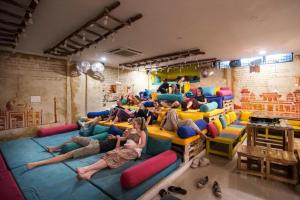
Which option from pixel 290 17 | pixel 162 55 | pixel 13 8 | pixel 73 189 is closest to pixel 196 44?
pixel 162 55

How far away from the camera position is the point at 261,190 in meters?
2.59

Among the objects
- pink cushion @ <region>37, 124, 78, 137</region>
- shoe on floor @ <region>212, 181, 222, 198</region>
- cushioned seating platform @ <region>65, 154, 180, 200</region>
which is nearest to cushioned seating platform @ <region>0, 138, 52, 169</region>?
pink cushion @ <region>37, 124, 78, 137</region>

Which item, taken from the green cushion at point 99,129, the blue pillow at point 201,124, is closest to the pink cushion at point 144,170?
the blue pillow at point 201,124

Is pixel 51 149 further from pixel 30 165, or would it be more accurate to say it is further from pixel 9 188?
pixel 9 188

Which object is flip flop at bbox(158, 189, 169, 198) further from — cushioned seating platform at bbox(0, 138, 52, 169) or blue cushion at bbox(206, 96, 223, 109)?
blue cushion at bbox(206, 96, 223, 109)

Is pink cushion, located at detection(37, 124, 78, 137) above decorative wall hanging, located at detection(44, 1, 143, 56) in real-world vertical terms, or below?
below

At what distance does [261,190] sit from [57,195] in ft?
10.3

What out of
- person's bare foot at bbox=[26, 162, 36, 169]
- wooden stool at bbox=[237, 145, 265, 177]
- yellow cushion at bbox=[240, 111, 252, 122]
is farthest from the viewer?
yellow cushion at bbox=[240, 111, 252, 122]

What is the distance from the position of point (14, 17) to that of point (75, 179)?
2821mm

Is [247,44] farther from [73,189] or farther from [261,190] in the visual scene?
[73,189]

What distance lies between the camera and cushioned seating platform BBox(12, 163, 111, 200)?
2117mm

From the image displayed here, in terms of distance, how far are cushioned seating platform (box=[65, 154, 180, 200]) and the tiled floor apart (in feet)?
0.93

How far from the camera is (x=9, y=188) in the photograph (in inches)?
84.8

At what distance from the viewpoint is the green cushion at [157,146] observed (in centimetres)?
327
